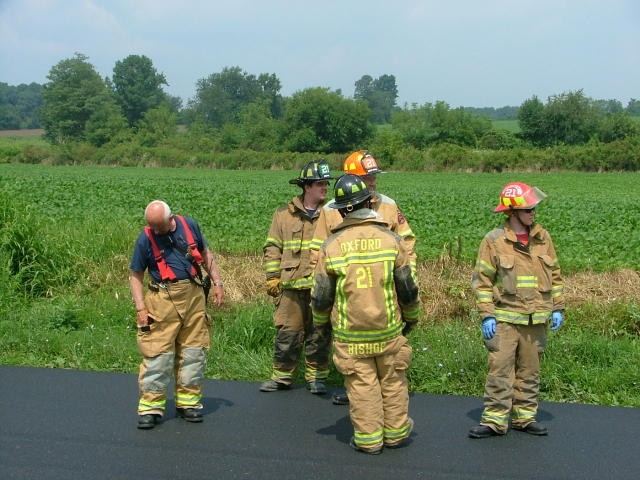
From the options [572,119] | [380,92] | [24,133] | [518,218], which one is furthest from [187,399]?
[380,92]

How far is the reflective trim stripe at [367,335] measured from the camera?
17.5 ft

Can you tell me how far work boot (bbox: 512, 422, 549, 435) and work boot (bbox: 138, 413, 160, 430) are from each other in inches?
108

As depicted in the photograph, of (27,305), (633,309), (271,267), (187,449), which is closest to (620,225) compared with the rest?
(633,309)

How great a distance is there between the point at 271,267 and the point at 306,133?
59.4 metres

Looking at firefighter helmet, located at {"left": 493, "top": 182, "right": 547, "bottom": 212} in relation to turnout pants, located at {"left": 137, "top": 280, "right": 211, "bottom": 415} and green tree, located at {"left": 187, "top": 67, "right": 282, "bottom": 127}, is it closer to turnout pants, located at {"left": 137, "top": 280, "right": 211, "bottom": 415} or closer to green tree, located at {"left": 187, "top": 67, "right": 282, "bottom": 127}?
turnout pants, located at {"left": 137, "top": 280, "right": 211, "bottom": 415}

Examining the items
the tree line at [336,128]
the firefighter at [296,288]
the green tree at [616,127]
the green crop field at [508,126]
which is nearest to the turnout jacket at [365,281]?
the firefighter at [296,288]

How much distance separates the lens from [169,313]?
6.05m

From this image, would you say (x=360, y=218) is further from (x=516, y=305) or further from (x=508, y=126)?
(x=508, y=126)

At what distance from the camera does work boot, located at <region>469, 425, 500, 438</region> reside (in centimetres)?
550

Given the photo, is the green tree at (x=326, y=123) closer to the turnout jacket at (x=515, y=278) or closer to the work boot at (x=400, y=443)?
the turnout jacket at (x=515, y=278)

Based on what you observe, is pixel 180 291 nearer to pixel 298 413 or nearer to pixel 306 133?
pixel 298 413

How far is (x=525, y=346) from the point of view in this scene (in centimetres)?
580

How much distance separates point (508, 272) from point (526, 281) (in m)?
0.15

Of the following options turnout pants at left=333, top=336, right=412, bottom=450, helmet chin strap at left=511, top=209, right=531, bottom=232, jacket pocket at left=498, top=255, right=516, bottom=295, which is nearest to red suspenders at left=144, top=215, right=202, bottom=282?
turnout pants at left=333, top=336, right=412, bottom=450
